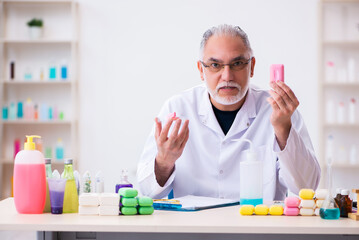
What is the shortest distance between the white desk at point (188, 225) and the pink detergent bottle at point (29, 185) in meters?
0.03

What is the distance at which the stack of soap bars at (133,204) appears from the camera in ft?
4.79

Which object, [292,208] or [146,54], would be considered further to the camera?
[146,54]

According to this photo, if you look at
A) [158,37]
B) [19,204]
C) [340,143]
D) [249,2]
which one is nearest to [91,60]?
[158,37]

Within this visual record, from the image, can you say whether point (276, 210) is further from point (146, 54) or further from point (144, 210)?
point (146, 54)

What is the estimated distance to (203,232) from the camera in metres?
1.32

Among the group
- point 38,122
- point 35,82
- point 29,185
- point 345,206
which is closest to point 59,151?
point 38,122

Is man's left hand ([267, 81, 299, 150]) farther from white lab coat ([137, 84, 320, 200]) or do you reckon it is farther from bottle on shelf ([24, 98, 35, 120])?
bottle on shelf ([24, 98, 35, 120])

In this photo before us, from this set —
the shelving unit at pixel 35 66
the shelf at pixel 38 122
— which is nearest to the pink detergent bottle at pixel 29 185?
the shelf at pixel 38 122

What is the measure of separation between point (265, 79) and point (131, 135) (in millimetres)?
1308

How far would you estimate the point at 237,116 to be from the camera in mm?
2115

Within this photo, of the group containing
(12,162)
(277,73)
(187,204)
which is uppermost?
(277,73)

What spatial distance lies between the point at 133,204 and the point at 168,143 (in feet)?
1.15

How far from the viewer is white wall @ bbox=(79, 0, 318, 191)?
475 centimetres

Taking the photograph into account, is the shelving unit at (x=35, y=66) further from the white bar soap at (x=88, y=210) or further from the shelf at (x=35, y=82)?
the white bar soap at (x=88, y=210)
